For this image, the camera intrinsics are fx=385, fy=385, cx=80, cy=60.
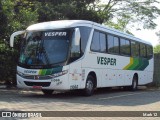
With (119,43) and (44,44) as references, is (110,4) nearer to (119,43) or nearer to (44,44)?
(119,43)

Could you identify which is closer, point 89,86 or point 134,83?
point 89,86

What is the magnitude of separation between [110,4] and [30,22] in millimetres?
22685

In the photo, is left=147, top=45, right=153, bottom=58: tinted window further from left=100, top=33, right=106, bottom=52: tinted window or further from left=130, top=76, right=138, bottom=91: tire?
left=100, top=33, right=106, bottom=52: tinted window

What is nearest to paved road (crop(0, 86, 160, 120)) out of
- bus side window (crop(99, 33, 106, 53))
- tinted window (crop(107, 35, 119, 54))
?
bus side window (crop(99, 33, 106, 53))

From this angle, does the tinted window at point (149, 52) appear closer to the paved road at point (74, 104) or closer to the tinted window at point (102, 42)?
the tinted window at point (102, 42)

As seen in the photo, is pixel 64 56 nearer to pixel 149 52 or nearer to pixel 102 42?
pixel 102 42

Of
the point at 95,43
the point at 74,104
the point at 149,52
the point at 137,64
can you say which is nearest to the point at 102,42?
the point at 95,43

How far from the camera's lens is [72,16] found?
89.1ft

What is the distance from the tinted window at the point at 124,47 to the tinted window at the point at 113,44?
744 mm

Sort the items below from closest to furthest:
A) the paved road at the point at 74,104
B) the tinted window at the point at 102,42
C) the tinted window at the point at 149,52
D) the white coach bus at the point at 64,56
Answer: the paved road at the point at 74,104 → the white coach bus at the point at 64,56 → the tinted window at the point at 102,42 → the tinted window at the point at 149,52

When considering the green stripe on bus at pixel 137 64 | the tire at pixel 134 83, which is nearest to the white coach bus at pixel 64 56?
the green stripe on bus at pixel 137 64

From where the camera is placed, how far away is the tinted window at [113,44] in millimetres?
19087

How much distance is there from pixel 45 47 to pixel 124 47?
696cm

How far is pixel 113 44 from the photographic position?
1964 cm
